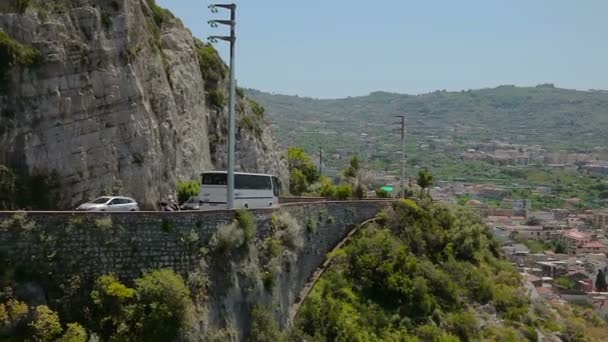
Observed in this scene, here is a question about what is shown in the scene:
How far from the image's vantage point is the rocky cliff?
973 inches

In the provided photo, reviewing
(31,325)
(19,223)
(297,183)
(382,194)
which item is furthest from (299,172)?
(31,325)

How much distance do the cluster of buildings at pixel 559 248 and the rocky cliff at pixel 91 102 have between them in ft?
145

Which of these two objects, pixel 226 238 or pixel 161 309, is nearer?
pixel 161 309

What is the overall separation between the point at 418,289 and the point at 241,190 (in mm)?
8716

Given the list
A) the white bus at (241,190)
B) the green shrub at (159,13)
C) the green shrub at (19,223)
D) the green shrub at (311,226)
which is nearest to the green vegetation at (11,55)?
the green shrub at (19,223)

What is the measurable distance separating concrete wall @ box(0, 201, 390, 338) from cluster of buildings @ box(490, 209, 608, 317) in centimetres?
5025

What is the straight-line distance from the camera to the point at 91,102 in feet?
90.4

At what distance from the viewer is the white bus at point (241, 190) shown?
31.7m

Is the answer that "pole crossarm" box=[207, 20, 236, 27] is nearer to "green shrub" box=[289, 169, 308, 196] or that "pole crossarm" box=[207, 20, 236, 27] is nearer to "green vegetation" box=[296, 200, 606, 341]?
"green vegetation" box=[296, 200, 606, 341]

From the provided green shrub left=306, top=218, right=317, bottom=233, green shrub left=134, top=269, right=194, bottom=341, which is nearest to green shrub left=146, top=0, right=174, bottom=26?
green shrub left=306, top=218, right=317, bottom=233

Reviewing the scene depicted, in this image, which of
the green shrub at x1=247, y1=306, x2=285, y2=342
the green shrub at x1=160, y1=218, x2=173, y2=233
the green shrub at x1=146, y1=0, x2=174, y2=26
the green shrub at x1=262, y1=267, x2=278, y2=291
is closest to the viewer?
the green shrub at x1=160, y1=218, x2=173, y2=233

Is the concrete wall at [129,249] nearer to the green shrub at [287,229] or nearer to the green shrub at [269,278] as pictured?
the green shrub at [269,278]

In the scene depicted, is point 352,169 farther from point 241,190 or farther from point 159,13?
point 241,190

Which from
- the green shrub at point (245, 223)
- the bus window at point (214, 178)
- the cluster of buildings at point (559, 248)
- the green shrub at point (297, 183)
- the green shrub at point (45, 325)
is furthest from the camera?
the cluster of buildings at point (559, 248)
